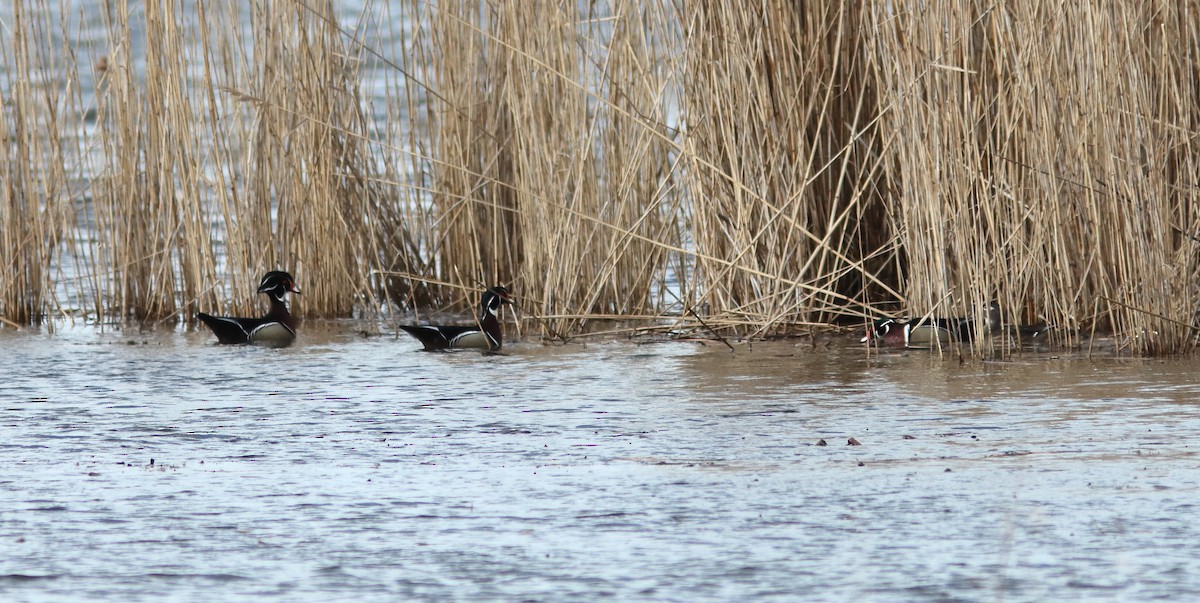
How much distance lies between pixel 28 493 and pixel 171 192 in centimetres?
406

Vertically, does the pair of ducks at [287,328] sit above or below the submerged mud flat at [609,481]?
above

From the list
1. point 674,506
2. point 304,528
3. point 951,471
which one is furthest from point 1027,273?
point 304,528

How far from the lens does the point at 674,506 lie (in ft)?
12.4

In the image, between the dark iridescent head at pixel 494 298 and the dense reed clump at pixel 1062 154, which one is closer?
the dense reed clump at pixel 1062 154

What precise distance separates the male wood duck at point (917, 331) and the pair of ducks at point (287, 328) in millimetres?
1523

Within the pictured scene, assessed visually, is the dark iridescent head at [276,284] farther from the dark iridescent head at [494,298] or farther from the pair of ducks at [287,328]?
the dark iridescent head at [494,298]

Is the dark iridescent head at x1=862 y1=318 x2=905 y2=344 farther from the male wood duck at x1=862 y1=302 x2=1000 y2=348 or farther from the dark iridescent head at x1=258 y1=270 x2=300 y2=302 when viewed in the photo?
the dark iridescent head at x1=258 y1=270 x2=300 y2=302

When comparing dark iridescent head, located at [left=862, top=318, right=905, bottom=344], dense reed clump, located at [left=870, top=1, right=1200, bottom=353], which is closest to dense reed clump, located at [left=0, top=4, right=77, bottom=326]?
dark iridescent head, located at [left=862, top=318, right=905, bottom=344]

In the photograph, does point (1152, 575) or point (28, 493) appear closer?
point (1152, 575)

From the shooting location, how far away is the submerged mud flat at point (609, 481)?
3209 millimetres

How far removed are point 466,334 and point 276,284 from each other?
1252 mm

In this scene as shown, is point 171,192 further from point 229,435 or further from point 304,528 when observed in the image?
point 304,528

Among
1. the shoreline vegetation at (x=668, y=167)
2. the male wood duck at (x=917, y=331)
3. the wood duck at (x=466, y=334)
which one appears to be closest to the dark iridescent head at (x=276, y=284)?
the shoreline vegetation at (x=668, y=167)

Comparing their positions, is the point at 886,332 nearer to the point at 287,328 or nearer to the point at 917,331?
the point at 917,331
